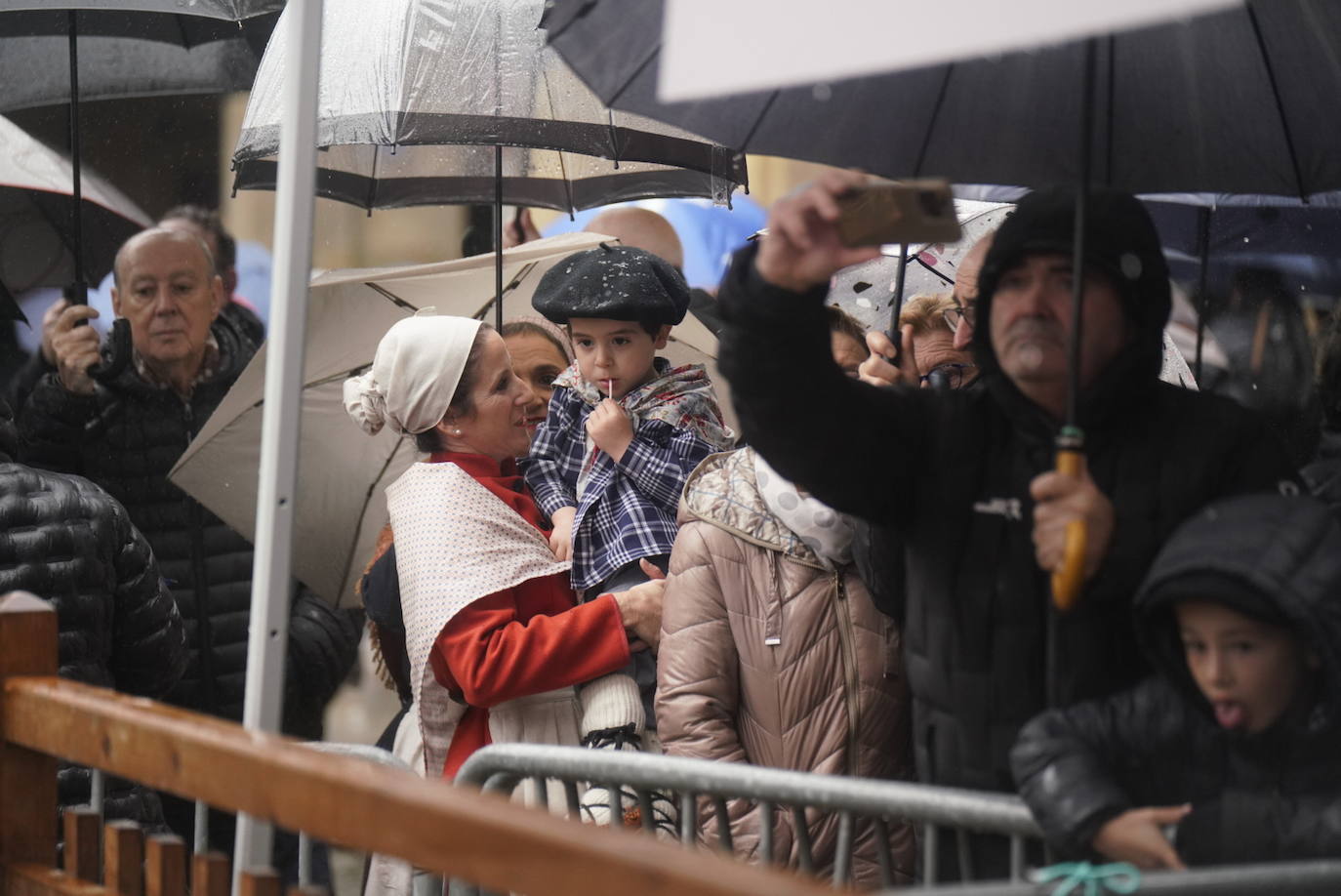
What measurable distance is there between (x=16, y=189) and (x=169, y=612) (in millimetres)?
2460

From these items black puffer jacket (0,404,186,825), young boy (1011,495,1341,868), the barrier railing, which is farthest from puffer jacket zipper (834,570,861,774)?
black puffer jacket (0,404,186,825)

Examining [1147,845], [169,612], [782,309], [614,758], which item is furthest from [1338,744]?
[169,612]

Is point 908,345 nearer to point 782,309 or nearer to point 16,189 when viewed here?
point 782,309

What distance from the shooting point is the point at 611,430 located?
356 centimetres

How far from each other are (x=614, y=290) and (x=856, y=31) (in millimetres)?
1600

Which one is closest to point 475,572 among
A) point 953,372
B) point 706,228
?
point 953,372

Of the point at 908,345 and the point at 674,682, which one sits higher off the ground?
the point at 908,345

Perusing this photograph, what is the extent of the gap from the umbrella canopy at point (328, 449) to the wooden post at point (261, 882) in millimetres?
2189

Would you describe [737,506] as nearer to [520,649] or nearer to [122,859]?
[520,649]

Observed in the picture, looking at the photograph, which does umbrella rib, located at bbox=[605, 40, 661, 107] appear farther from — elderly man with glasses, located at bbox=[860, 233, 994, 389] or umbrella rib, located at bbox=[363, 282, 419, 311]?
umbrella rib, located at bbox=[363, 282, 419, 311]

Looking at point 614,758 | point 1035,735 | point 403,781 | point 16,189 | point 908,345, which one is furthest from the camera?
A: point 16,189

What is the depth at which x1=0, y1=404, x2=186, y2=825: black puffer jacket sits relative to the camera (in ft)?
11.9

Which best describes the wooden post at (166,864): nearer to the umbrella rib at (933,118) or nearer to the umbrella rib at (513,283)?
the umbrella rib at (933,118)

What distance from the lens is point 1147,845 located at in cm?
196
